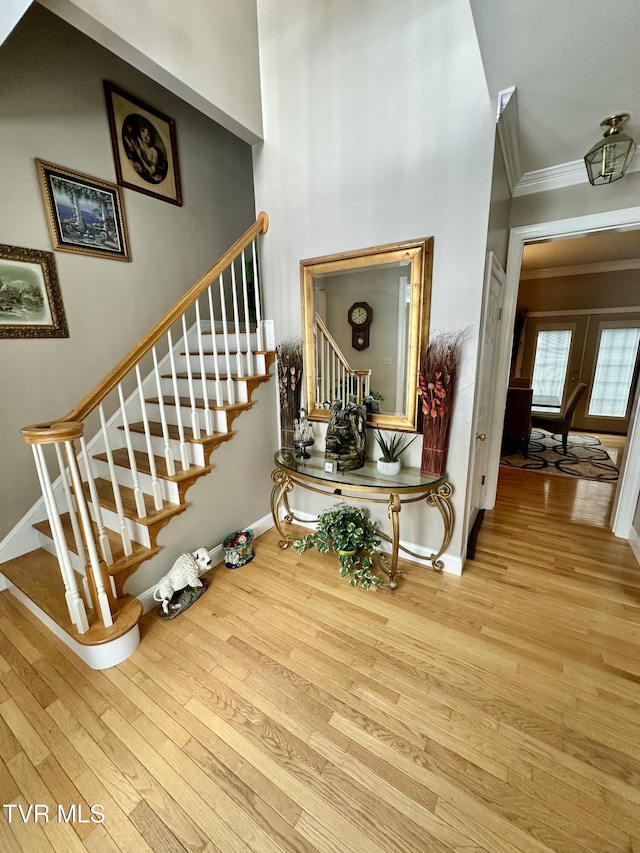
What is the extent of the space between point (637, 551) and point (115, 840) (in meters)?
3.26

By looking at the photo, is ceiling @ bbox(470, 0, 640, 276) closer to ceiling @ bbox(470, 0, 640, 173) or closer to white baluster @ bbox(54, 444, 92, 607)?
ceiling @ bbox(470, 0, 640, 173)

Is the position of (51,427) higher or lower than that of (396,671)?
higher

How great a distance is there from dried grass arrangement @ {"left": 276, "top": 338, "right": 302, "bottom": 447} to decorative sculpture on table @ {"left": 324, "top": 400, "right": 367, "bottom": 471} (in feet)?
1.41

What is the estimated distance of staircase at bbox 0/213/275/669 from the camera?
1546 mm

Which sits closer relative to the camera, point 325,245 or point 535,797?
point 535,797

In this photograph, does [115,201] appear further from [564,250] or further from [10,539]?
[564,250]

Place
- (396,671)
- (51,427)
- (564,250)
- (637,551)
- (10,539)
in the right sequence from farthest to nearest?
(564,250)
(637,551)
(10,539)
(396,671)
(51,427)

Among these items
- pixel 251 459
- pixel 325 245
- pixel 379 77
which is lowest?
pixel 251 459

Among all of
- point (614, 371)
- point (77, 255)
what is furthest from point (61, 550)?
point (614, 371)

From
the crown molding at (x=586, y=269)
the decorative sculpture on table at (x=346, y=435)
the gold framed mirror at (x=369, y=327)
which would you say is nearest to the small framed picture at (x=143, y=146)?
the gold framed mirror at (x=369, y=327)

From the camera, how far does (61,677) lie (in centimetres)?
158

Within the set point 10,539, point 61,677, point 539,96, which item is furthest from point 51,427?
point 539,96

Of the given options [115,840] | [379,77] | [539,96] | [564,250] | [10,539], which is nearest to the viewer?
[115,840]

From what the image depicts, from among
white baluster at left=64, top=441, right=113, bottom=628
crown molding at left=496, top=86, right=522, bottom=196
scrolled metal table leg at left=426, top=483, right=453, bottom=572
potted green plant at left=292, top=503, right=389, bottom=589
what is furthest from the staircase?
crown molding at left=496, top=86, right=522, bottom=196
